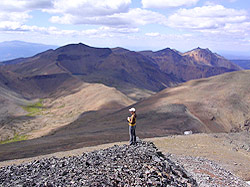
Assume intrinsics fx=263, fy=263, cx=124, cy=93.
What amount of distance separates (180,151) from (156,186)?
11.0m

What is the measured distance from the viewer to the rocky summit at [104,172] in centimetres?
845

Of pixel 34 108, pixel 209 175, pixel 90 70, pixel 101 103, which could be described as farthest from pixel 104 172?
pixel 90 70

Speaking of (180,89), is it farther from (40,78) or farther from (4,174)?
(40,78)

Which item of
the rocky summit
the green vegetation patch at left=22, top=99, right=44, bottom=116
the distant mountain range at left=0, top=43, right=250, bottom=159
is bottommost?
the green vegetation patch at left=22, top=99, right=44, bottom=116

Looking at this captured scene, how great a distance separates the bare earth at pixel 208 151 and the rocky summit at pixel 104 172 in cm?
437

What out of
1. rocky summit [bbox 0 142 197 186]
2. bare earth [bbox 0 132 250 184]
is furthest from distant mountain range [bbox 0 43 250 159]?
rocky summit [bbox 0 142 197 186]

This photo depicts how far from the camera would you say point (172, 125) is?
3416cm

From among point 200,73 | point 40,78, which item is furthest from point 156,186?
point 200,73

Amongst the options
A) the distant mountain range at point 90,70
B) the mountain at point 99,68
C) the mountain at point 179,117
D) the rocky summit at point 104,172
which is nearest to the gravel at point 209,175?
the rocky summit at point 104,172

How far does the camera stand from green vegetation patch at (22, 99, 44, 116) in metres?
66.1

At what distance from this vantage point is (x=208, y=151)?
790 inches

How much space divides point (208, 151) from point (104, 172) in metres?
13.3

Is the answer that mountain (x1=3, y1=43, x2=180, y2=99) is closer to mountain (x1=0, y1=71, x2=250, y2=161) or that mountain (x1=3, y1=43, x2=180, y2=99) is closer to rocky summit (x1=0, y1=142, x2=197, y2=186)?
mountain (x1=0, y1=71, x2=250, y2=161)

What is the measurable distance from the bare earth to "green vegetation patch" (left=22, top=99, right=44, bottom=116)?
48074 millimetres
